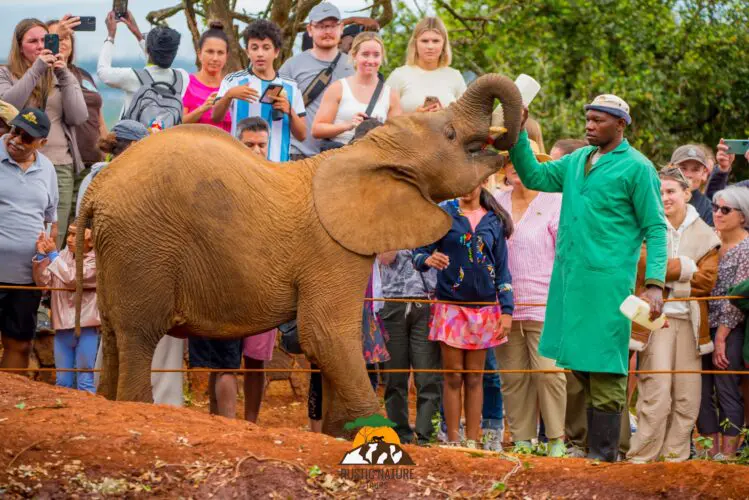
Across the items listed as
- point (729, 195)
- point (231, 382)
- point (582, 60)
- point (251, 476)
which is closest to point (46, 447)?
point (251, 476)

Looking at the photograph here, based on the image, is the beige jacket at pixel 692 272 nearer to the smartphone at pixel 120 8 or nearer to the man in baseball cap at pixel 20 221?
the man in baseball cap at pixel 20 221

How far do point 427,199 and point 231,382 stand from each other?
1.92 meters

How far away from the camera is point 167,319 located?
7391mm

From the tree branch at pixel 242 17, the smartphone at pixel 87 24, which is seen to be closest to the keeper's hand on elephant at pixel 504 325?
the smartphone at pixel 87 24

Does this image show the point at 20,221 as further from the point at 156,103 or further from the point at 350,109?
the point at 350,109

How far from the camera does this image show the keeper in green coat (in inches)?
288

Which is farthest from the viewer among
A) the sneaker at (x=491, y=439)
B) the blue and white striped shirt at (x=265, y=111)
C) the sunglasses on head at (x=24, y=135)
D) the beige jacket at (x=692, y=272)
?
the blue and white striped shirt at (x=265, y=111)

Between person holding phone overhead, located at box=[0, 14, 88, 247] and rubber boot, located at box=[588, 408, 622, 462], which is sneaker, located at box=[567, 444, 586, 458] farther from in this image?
person holding phone overhead, located at box=[0, 14, 88, 247]

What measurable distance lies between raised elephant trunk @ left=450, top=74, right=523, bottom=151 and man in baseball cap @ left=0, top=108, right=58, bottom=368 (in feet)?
10.6

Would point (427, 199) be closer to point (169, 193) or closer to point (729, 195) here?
point (169, 193)

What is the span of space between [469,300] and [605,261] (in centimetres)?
151

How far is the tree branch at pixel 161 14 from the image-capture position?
14.2 meters

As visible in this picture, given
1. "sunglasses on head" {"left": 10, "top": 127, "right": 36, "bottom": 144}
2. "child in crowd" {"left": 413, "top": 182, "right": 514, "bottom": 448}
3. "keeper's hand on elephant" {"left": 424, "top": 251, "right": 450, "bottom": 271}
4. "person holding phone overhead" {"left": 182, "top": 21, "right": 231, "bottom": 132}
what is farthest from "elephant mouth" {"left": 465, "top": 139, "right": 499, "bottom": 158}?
"sunglasses on head" {"left": 10, "top": 127, "right": 36, "bottom": 144}

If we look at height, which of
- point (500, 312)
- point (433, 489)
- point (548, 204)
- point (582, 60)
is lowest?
point (433, 489)
